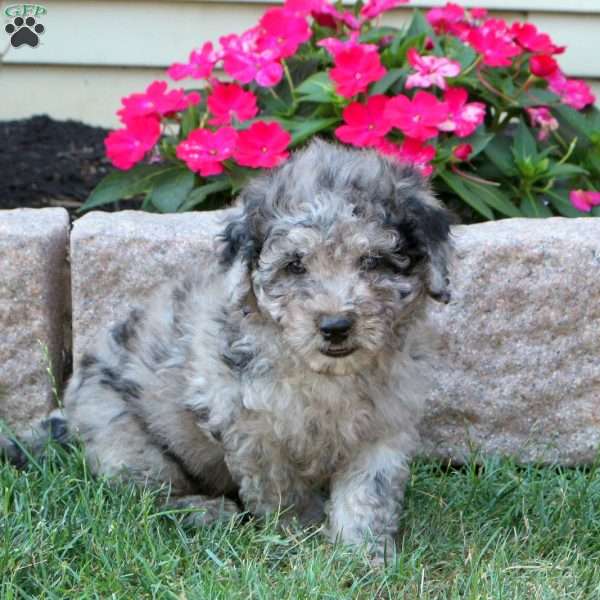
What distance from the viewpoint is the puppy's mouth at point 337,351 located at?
11.5 feet

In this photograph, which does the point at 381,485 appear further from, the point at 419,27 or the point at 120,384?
the point at 419,27

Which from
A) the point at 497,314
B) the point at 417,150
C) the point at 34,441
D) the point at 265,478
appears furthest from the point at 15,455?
the point at 417,150

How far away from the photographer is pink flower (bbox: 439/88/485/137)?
5.00m

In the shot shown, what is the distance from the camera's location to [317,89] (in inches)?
205

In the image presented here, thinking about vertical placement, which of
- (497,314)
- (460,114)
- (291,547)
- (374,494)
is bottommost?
(291,547)

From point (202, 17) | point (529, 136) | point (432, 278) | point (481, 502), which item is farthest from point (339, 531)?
point (202, 17)

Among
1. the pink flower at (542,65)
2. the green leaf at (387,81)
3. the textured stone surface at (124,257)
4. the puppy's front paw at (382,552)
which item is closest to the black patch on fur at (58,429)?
the textured stone surface at (124,257)

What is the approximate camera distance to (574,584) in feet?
12.2

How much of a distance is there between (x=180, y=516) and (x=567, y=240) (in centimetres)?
183

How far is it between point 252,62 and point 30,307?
1521 millimetres

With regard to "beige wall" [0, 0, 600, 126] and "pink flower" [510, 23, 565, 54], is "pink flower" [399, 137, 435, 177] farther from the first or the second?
"beige wall" [0, 0, 600, 126]

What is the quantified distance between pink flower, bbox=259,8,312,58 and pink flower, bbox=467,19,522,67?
0.77 meters

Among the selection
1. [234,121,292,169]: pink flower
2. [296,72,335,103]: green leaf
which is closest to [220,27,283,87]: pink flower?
[296,72,335,103]: green leaf

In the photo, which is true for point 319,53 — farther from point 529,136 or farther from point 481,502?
point 481,502
